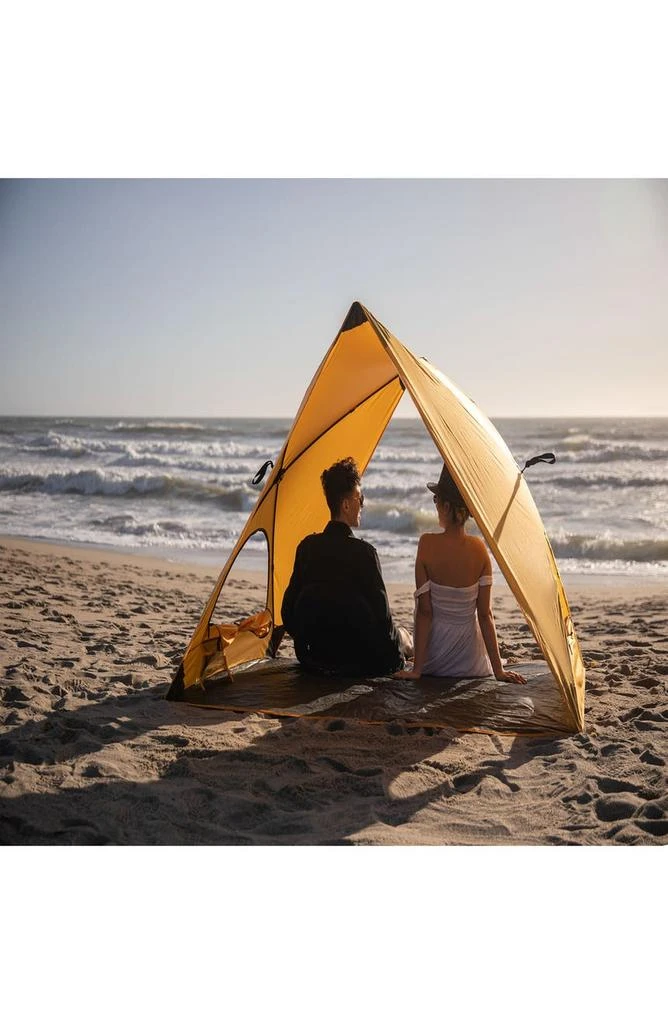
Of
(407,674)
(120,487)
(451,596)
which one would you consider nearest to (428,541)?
(451,596)

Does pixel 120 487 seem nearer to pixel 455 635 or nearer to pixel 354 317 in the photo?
pixel 354 317

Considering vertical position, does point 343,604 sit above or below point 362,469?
below

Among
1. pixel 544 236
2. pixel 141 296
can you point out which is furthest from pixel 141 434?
pixel 544 236

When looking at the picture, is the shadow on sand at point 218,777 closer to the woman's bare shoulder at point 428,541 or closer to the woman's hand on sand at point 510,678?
the woman's hand on sand at point 510,678

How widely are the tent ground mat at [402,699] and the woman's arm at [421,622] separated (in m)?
0.06

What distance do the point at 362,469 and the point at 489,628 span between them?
1.42m

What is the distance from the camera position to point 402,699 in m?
4.06

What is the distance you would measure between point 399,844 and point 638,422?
21.0 meters

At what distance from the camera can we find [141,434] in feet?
77.7

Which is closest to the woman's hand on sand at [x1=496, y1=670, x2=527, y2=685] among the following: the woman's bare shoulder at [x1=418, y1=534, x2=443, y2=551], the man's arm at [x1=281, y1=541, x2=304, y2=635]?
the woman's bare shoulder at [x1=418, y1=534, x2=443, y2=551]

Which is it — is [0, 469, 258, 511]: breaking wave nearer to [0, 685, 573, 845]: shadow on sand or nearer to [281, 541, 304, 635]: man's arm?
[281, 541, 304, 635]: man's arm

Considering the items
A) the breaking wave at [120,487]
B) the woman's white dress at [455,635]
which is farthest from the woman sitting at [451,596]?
the breaking wave at [120,487]

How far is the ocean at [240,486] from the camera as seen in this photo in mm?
10773

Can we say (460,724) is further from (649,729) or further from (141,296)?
(141,296)
